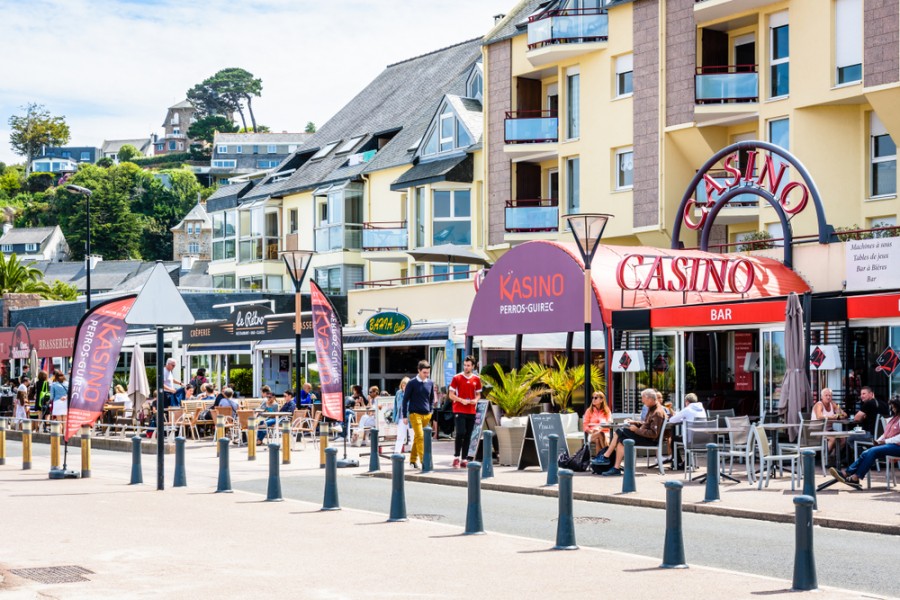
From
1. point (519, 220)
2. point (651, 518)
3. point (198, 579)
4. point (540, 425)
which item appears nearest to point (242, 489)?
point (540, 425)

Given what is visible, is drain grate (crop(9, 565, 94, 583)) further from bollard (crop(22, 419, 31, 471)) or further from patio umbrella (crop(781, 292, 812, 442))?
bollard (crop(22, 419, 31, 471))

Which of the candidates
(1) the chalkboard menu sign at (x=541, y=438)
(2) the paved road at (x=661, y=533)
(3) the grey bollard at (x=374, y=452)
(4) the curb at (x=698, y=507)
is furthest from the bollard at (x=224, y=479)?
(1) the chalkboard menu sign at (x=541, y=438)

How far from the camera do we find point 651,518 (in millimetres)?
14656

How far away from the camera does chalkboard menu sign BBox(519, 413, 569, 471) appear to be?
67.5ft

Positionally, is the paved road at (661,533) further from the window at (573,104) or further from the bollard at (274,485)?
the window at (573,104)

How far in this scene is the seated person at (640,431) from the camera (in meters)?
19.5

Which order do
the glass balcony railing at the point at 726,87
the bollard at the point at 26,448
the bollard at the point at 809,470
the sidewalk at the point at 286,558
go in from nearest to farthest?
the sidewalk at the point at 286,558 < the bollard at the point at 809,470 < the bollard at the point at 26,448 < the glass balcony railing at the point at 726,87

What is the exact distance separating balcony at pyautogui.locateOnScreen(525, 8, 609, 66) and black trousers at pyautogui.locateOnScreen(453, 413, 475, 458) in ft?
61.7

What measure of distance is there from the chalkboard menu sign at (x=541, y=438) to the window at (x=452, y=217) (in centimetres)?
2329

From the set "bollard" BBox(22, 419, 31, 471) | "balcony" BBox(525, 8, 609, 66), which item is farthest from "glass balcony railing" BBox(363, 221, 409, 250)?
"bollard" BBox(22, 419, 31, 471)

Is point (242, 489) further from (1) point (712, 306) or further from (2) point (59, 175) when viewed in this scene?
(2) point (59, 175)

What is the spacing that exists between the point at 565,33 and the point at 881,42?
10.7 m

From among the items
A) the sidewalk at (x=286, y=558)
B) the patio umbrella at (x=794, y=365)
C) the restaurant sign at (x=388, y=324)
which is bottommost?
the sidewalk at (x=286, y=558)

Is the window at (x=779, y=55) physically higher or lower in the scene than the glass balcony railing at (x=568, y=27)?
lower
